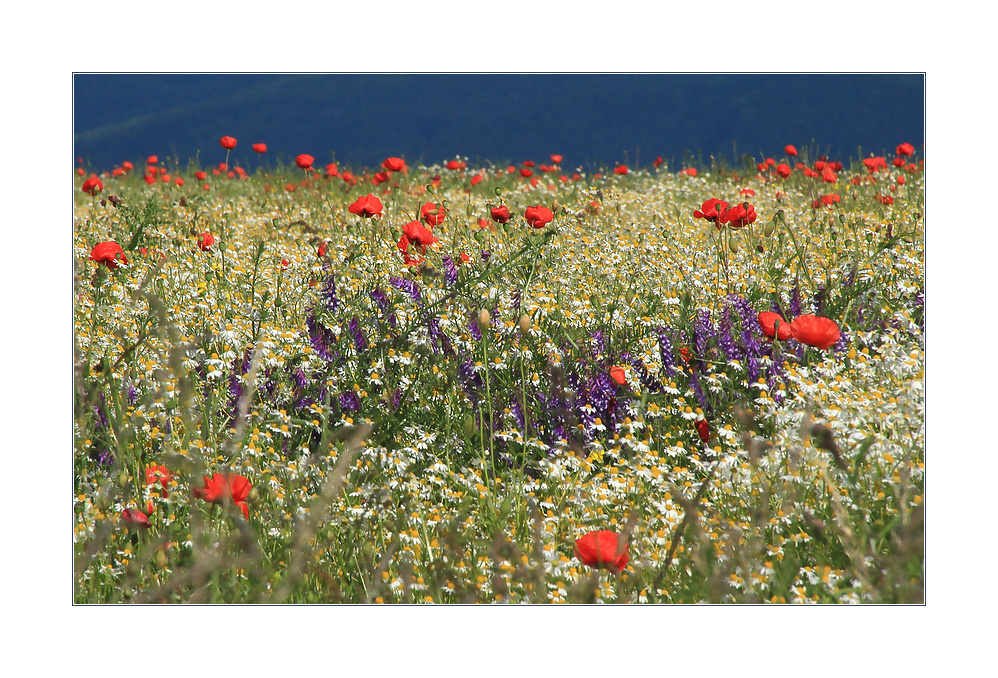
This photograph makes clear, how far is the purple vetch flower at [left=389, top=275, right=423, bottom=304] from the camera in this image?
2.72m

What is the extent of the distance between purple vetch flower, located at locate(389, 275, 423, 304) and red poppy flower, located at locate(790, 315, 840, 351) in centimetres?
130

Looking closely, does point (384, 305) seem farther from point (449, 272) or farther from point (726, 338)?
point (726, 338)

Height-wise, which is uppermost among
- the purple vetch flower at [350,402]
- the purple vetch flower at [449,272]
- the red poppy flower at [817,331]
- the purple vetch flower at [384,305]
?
A: the purple vetch flower at [449,272]

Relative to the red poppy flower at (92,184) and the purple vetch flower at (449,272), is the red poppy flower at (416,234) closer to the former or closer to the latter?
the purple vetch flower at (449,272)

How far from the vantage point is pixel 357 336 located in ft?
8.30

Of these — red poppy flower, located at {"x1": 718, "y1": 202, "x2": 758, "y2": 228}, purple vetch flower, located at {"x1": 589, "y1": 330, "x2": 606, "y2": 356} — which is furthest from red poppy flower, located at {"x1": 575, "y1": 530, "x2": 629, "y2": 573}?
red poppy flower, located at {"x1": 718, "y1": 202, "x2": 758, "y2": 228}

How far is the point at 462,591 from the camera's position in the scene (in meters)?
1.78

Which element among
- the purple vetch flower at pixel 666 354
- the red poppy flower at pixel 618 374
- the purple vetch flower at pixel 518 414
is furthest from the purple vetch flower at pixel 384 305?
the purple vetch flower at pixel 666 354

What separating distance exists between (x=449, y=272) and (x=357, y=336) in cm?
51

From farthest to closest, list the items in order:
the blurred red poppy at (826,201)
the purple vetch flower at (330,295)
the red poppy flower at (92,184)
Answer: the blurred red poppy at (826,201) → the red poppy flower at (92,184) → the purple vetch flower at (330,295)

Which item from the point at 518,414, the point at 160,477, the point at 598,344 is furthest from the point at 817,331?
the point at 160,477

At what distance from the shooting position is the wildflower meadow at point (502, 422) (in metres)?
1.79

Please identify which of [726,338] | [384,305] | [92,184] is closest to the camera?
[726,338]
